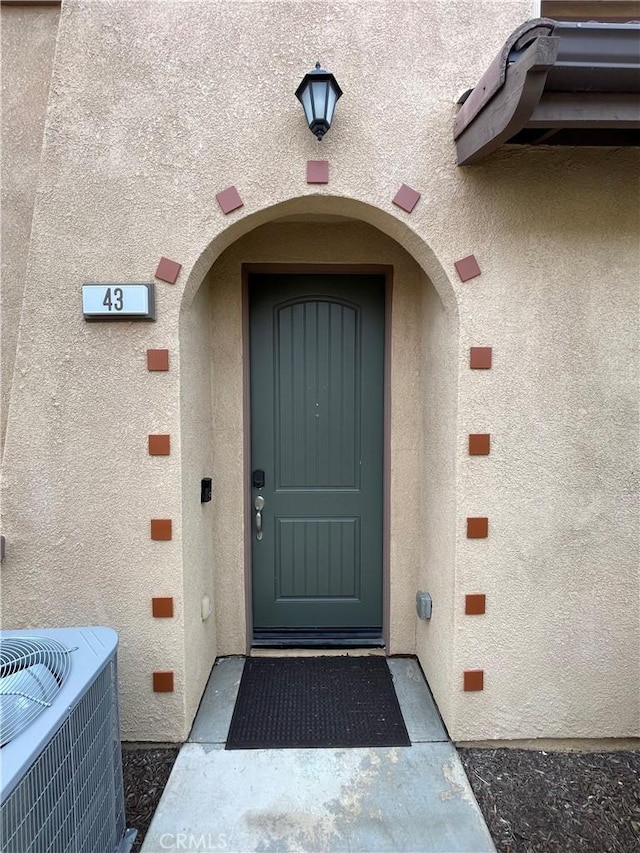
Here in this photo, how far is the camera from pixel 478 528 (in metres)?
2.82

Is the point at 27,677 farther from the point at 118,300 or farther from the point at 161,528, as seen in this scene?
the point at 118,300

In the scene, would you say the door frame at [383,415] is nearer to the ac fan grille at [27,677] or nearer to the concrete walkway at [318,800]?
the concrete walkway at [318,800]

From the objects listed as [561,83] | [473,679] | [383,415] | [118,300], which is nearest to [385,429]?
[383,415]

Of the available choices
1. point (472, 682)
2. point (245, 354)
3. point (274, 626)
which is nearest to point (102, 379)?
point (245, 354)

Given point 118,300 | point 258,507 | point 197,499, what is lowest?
point 258,507

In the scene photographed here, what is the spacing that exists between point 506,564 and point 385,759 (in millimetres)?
1237

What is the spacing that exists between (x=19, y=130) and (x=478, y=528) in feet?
11.3

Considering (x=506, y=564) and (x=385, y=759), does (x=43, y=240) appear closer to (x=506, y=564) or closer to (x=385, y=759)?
(x=506, y=564)

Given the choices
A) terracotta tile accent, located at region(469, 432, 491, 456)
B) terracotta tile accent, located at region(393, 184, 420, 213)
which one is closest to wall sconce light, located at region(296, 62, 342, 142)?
terracotta tile accent, located at region(393, 184, 420, 213)

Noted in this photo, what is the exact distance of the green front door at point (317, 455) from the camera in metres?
3.60

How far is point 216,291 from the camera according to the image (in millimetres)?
3461

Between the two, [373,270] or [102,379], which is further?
[373,270]

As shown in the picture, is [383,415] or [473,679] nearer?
[473,679]

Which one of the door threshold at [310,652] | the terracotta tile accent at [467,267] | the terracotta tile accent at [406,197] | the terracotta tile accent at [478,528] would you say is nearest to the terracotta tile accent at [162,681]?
the door threshold at [310,652]
